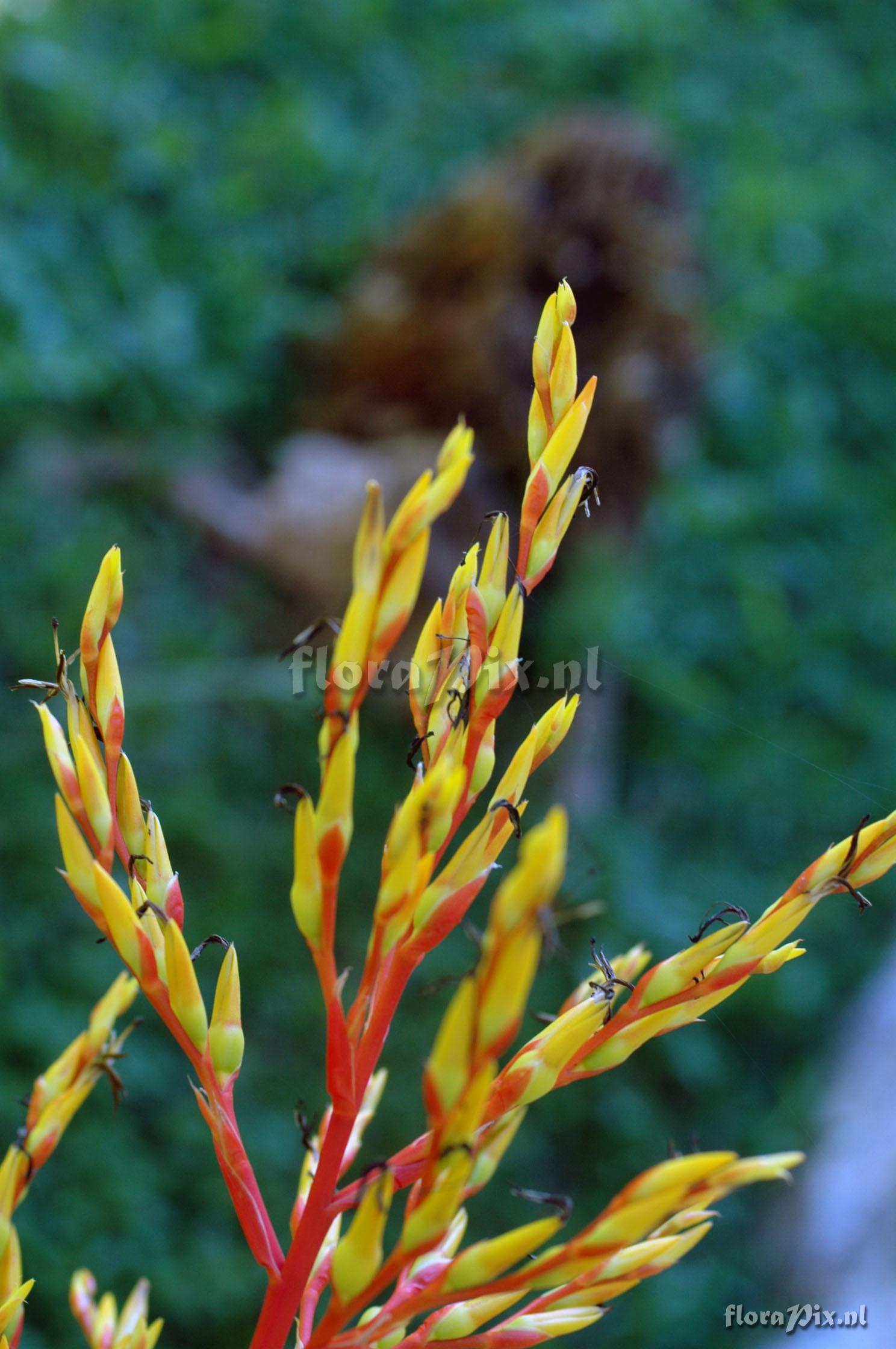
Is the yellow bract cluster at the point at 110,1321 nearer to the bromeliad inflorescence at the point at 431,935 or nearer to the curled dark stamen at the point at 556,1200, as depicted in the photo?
the bromeliad inflorescence at the point at 431,935

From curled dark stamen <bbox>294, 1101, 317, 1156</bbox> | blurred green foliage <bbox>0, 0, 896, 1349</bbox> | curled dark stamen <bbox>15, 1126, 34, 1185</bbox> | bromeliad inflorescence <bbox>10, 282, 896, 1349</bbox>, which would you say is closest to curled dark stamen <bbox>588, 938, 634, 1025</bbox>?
bromeliad inflorescence <bbox>10, 282, 896, 1349</bbox>

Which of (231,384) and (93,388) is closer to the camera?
(93,388)

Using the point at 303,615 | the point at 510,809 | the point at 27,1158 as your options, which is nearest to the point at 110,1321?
the point at 27,1158

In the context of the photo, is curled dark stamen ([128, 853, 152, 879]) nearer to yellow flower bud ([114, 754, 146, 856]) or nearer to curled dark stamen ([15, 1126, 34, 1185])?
yellow flower bud ([114, 754, 146, 856])

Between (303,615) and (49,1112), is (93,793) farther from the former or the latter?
(303,615)

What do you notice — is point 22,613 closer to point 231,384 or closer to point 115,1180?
point 231,384

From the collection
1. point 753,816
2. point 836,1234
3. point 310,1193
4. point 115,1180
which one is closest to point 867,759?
point 753,816
